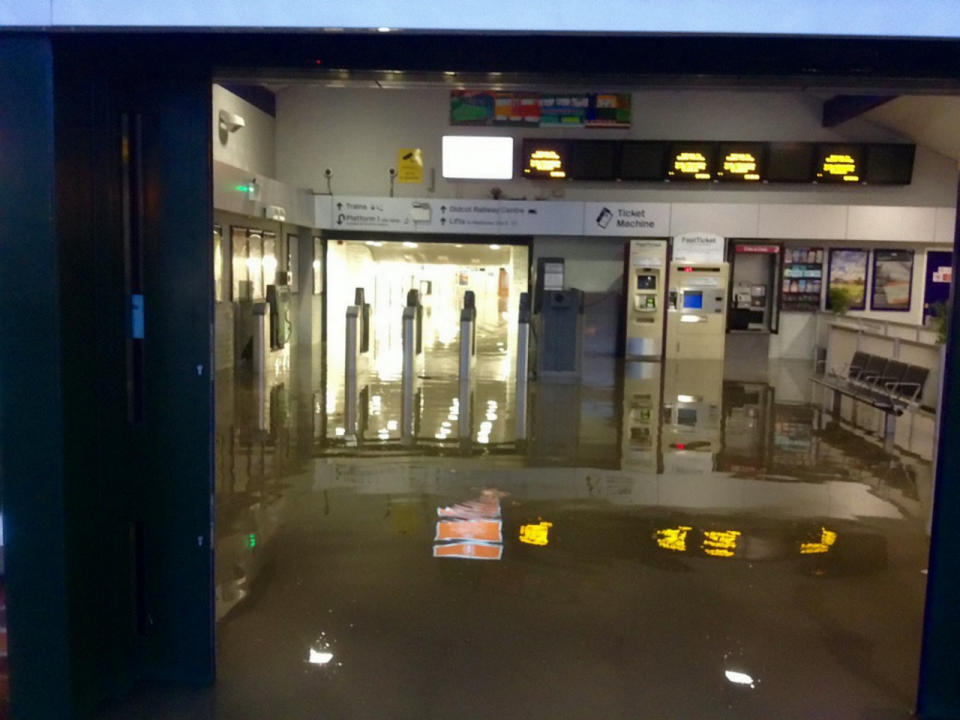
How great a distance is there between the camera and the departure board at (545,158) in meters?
16.1

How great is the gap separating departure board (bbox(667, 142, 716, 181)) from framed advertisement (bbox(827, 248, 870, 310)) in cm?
315

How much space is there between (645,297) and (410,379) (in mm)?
6099

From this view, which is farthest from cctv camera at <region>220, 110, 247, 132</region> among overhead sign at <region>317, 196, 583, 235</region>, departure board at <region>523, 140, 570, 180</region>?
departure board at <region>523, 140, 570, 180</region>

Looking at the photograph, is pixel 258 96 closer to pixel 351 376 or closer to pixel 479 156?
pixel 479 156

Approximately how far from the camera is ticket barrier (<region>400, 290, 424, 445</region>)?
29.9 ft

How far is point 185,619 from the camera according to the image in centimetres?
360

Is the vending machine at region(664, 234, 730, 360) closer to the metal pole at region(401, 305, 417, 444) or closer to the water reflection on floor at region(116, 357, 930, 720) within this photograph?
the metal pole at region(401, 305, 417, 444)

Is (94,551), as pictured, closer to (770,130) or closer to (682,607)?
(682,607)

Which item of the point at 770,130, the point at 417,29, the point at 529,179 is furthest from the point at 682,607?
the point at 770,130

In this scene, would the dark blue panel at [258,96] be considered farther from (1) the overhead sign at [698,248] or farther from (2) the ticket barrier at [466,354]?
(1) the overhead sign at [698,248]

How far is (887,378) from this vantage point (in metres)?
10.2

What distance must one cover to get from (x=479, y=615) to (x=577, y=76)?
2584 mm

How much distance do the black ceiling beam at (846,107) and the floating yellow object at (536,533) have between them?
10872mm

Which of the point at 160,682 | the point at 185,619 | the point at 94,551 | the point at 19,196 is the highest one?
the point at 19,196
